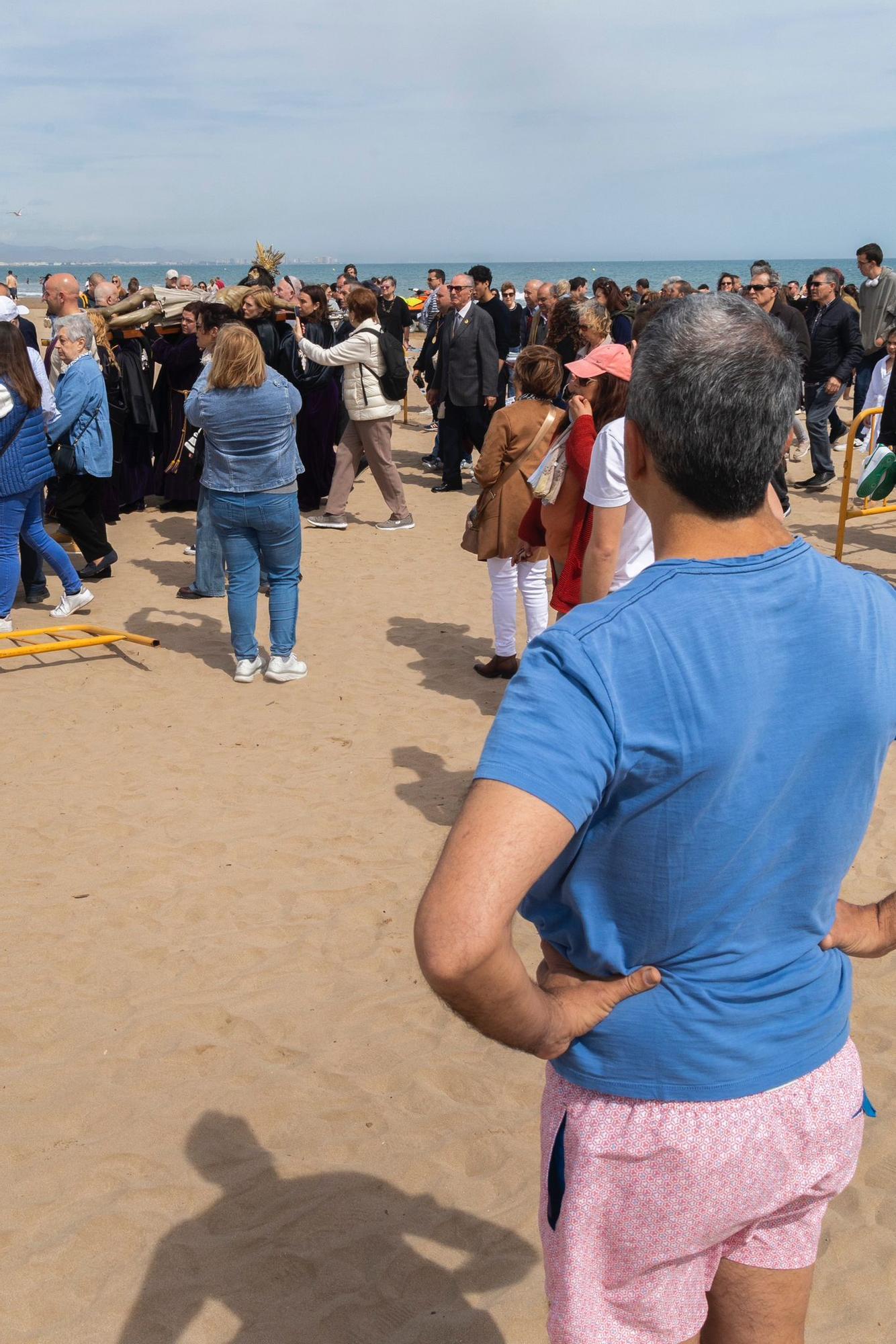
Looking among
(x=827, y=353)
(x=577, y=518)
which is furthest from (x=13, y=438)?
(x=827, y=353)

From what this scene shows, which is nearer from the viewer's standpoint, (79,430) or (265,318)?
(79,430)

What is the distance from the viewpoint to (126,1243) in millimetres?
2764

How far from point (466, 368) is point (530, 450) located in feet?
16.9

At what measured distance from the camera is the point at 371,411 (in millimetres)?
9367

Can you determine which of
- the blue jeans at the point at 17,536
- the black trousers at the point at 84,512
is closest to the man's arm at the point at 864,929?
the blue jeans at the point at 17,536

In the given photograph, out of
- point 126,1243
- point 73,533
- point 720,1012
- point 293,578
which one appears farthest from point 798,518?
point 720,1012

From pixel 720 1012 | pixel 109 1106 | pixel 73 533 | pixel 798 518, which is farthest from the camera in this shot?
pixel 798 518

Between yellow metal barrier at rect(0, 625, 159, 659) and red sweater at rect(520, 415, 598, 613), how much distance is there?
2.81 meters

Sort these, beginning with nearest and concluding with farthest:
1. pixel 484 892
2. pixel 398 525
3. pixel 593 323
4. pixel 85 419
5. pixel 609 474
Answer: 1. pixel 484 892
2. pixel 609 474
3. pixel 593 323
4. pixel 85 419
5. pixel 398 525

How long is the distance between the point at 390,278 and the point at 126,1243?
14.3 metres

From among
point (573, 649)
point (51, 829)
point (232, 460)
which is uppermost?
point (573, 649)

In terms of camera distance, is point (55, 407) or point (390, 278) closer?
point (55, 407)

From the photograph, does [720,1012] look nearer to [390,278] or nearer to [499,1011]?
[499,1011]

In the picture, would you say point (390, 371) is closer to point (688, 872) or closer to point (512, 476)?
point (512, 476)
